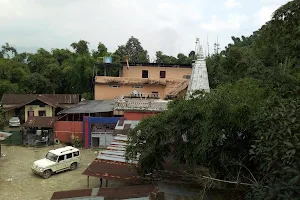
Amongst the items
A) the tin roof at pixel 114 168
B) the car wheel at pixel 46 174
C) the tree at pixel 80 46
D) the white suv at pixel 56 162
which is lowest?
the car wheel at pixel 46 174

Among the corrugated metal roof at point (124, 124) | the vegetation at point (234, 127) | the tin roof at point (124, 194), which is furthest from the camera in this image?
the corrugated metal roof at point (124, 124)

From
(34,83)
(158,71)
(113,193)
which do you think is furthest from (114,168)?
(34,83)

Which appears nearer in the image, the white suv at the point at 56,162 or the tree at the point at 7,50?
the white suv at the point at 56,162

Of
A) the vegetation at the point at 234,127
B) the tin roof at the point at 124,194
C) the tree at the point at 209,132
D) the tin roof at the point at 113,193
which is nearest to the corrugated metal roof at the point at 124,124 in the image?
the vegetation at the point at 234,127

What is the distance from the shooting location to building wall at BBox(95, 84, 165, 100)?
29656 mm

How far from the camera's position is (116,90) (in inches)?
1191

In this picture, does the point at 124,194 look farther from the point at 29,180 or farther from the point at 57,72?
the point at 57,72

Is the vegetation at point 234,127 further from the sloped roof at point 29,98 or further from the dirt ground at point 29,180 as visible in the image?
the sloped roof at point 29,98

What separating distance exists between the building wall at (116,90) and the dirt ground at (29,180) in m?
11.6

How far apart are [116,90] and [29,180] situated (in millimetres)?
16201

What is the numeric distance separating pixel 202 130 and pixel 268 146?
4088 millimetres

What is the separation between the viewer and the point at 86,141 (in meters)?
21.4

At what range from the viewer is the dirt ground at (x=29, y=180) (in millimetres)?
13531

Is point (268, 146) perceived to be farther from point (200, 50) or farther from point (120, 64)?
point (120, 64)
